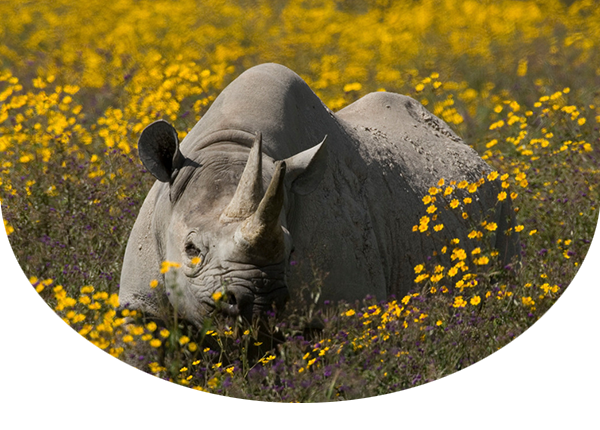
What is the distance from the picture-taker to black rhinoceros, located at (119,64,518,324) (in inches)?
236

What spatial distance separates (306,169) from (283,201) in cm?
45

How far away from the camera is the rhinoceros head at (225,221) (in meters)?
5.91

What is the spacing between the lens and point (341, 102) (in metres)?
9.31

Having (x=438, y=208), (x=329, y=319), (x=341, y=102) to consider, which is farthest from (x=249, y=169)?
(x=341, y=102)

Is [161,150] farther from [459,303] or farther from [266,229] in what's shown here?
[459,303]

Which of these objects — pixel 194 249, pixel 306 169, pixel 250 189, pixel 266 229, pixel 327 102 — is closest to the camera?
pixel 266 229

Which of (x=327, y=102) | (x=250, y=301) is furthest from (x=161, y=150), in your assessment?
(x=327, y=102)

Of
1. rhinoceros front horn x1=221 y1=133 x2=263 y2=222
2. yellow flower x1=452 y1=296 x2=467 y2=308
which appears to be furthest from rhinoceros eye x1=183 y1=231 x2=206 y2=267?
yellow flower x1=452 y1=296 x2=467 y2=308

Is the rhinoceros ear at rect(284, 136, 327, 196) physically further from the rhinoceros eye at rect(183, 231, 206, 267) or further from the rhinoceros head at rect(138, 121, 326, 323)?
the rhinoceros eye at rect(183, 231, 206, 267)

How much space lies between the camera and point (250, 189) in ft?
19.7

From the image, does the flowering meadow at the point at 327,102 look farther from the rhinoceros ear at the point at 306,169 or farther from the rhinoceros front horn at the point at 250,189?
the rhinoceros front horn at the point at 250,189

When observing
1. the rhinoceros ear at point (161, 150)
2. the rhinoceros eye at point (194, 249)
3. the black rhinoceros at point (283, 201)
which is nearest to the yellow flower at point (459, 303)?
the black rhinoceros at point (283, 201)

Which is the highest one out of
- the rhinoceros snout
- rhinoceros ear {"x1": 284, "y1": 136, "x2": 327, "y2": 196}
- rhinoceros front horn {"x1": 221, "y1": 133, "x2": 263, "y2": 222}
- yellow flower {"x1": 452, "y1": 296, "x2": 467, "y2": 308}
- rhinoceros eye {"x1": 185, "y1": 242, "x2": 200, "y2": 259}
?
rhinoceros front horn {"x1": 221, "y1": 133, "x2": 263, "y2": 222}

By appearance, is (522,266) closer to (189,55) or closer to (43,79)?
(189,55)
